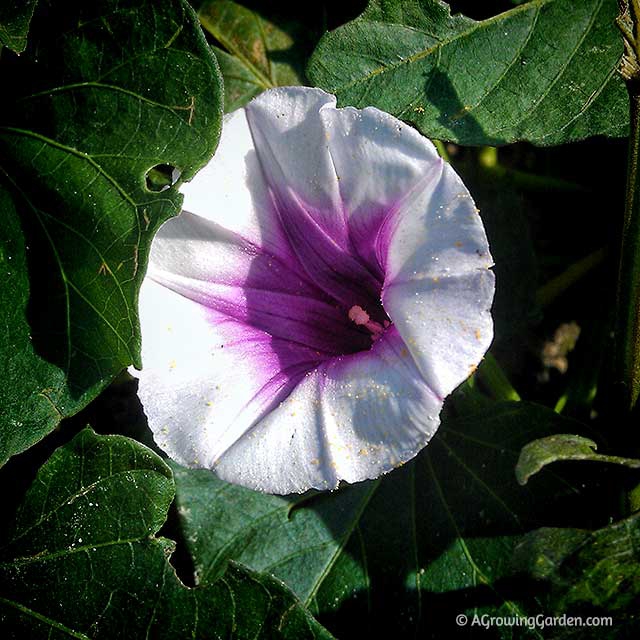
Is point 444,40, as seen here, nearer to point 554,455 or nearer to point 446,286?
point 446,286

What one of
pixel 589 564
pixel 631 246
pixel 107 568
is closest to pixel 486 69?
pixel 631 246

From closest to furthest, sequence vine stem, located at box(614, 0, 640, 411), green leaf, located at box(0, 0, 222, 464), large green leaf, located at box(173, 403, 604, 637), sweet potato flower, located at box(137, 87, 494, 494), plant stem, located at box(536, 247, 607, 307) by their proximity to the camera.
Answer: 1. vine stem, located at box(614, 0, 640, 411)
2. sweet potato flower, located at box(137, 87, 494, 494)
3. green leaf, located at box(0, 0, 222, 464)
4. large green leaf, located at box(173, 403, 604, 637)
5. plant stem, located at box(536, 247, 607, 307)

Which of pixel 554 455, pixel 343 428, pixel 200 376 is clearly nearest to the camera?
pixel 554 455

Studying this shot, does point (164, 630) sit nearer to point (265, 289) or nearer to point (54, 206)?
point (265, 289)

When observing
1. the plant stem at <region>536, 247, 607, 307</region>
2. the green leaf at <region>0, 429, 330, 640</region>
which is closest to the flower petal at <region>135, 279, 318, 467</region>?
the green leaf at <region>0, 429, 330, 640</region>

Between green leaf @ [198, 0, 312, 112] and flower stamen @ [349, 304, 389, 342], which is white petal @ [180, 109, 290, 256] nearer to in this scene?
flower stamen @ [349, 304, 389, 342]

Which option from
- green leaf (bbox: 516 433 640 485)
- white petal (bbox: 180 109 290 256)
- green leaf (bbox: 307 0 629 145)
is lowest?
green leaf (bbox: 516 433 640 485)

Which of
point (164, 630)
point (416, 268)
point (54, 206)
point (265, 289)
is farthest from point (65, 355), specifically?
point (416, 268)
